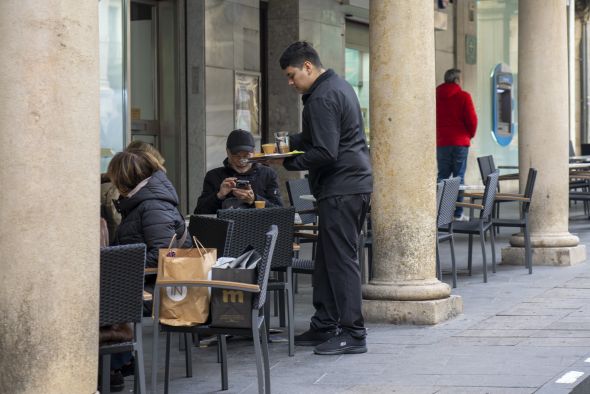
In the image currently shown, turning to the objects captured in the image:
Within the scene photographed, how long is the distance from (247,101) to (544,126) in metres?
4.58

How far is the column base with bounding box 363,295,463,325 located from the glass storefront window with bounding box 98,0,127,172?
403cm

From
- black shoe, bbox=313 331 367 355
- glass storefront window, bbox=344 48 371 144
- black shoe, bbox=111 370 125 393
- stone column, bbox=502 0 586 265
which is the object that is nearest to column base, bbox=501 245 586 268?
stone column, bbox=502 0 586 265

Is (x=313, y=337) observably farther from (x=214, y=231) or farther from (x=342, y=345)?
(x=214, y=231)

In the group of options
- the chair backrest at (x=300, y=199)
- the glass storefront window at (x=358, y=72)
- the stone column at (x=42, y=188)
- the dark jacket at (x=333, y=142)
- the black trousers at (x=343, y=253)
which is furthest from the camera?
the glass storefront window at (x=358, y=72)

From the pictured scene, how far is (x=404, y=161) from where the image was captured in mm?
8680

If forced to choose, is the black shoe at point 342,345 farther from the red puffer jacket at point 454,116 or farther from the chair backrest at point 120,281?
the red puffer jacket at point 454,116

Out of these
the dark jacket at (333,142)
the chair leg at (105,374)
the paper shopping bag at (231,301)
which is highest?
the dark jacket at (333,142)

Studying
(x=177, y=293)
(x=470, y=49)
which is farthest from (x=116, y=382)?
(x=470, y=49)

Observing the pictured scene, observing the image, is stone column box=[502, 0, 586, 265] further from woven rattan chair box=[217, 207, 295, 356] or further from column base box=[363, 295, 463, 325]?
woven rattan chair box=[217, 207, 295, 356]

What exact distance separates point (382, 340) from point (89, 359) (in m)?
3.33

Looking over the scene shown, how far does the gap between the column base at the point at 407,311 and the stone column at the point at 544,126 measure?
3.82m

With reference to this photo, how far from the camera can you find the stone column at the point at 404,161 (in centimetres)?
868

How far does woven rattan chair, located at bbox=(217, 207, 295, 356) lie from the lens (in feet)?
24.0

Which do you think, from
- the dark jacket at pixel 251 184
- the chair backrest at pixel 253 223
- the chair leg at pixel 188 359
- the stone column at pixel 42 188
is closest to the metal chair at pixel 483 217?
the dark jacket at pixel 251 184
